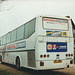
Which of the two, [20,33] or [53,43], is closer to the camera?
[53,43]

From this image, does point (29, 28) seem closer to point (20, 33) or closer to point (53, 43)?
point (20, 33)

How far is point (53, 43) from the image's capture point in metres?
9.40

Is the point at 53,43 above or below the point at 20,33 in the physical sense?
below

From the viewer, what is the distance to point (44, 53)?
912 centimetres

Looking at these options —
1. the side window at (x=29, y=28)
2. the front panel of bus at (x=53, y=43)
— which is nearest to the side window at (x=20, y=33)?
the side window at (x=29, y=28)

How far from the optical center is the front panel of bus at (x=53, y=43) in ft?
29.8

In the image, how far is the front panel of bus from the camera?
9078mm

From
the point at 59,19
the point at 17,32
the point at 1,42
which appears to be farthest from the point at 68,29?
the point at 1,42

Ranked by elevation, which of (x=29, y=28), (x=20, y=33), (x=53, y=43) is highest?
(x=29, y=28)

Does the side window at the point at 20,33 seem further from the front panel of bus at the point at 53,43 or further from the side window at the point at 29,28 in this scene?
the front panel of bus at the point at 53,43

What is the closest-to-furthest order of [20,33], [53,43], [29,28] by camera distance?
[53,43], [29,28], [20,33]

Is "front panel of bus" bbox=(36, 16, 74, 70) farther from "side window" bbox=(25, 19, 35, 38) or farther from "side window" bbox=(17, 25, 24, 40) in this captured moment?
"side window" bbox=(17, 25, 24, 40)

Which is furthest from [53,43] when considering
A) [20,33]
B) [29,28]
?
[20,33]

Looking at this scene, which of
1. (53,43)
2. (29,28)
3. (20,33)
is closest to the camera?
(53,43)
